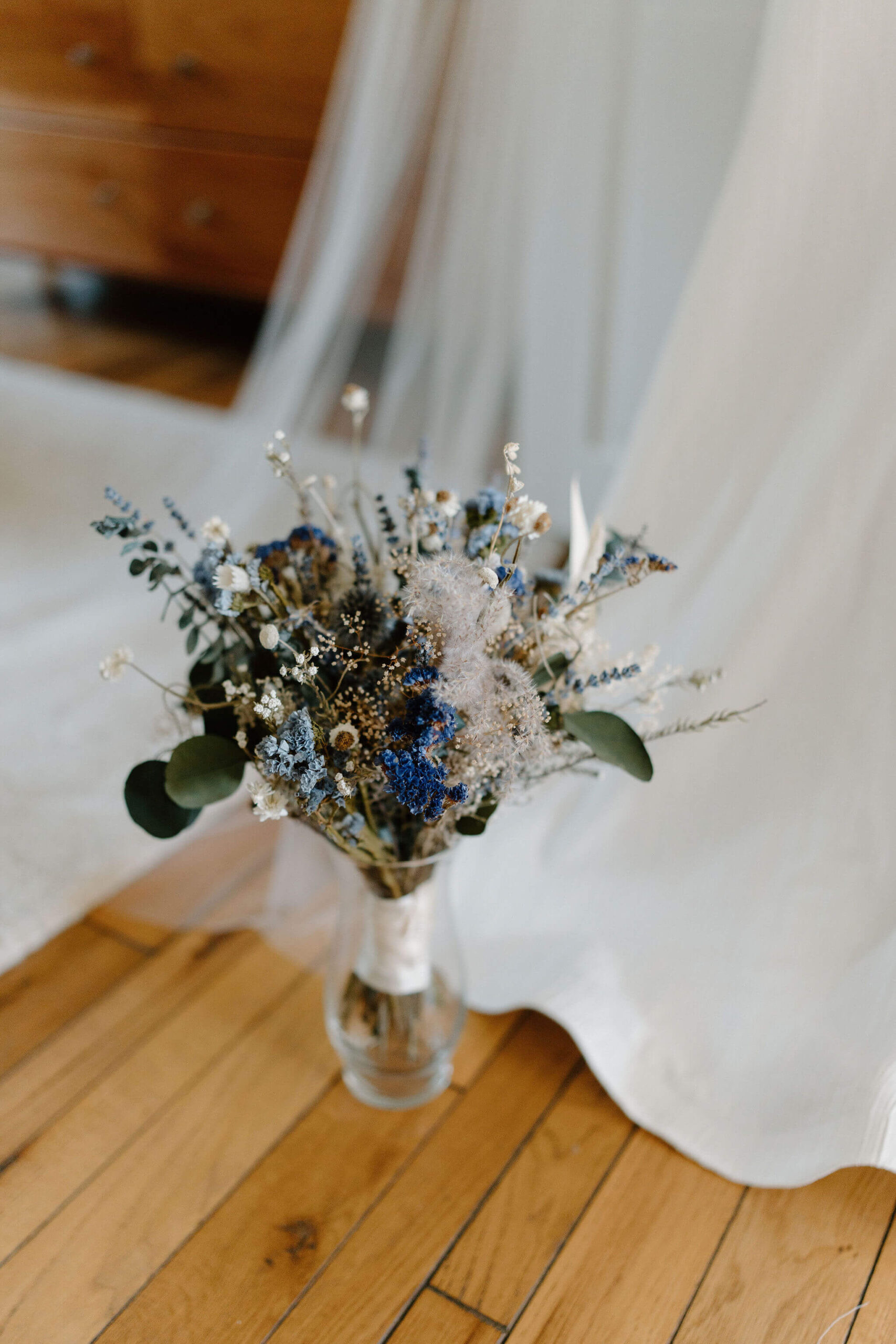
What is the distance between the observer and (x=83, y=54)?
8.29 ft

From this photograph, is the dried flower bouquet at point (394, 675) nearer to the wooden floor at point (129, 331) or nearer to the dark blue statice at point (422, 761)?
the dark blue statice at point (422, 761)

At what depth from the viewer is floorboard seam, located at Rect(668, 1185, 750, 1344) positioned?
81 centimetres

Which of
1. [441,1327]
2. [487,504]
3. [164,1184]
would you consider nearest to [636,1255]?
[441,1327]

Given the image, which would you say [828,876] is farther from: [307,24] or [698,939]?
[307,24]

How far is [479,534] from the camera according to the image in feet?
2.50

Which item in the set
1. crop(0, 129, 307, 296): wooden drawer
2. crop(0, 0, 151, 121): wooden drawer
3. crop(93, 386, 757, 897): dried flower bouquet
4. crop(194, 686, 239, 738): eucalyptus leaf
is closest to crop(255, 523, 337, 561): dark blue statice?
crop(93, 386, 757, 897): dried flower bouquet

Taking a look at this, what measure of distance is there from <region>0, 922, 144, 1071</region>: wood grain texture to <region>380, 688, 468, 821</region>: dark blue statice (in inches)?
21.7

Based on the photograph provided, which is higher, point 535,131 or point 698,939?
point 535,131

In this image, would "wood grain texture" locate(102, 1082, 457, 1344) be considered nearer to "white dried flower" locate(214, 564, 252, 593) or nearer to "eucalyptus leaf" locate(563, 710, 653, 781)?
"eucalyptus leaf" locate(563, 710, 653, 781)

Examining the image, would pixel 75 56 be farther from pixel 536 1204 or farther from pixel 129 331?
pixel 536 1204

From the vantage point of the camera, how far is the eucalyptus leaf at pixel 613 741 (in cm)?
75

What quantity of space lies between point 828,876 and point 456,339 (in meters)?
1.17

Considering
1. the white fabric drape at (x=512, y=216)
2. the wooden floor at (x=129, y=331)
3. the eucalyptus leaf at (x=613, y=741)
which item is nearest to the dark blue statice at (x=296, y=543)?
the eucalyptus leaf at (x=613, y=741)

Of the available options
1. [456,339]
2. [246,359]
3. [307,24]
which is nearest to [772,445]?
[456,339]
